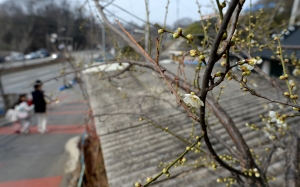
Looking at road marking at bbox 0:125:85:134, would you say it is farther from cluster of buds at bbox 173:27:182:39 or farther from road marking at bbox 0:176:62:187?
cluster of buds at bbox 173:27:182:39

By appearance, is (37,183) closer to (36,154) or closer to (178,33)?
(36,154)

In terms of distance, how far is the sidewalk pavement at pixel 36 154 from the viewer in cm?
455

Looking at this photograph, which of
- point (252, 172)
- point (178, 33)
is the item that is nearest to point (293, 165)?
point (252, 172)

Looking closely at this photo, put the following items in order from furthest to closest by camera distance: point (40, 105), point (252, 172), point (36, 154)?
point (40, 105) → point (36, 154) → point (252, 172)

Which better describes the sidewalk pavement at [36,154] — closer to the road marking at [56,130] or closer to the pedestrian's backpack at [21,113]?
the road marking at [56,130]

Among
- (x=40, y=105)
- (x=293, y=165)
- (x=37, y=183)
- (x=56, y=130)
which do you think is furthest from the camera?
(x=56, y=130)

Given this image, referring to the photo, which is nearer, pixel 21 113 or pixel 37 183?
pixel 37 183

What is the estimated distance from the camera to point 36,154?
18.8 feet

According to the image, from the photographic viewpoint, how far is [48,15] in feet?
150

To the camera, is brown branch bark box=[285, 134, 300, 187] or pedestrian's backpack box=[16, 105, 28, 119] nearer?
brown branch bark box=[285, 134, 300, 187]

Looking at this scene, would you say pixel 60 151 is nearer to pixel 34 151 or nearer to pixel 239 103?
pixel 34 151

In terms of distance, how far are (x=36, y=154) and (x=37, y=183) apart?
1.47 meters

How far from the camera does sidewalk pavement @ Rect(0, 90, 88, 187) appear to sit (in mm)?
4551

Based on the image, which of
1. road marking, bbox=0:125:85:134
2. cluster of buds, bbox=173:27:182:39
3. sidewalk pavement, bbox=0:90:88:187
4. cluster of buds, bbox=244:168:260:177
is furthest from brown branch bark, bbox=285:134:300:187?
road marking, bbox=0:125:85:134
